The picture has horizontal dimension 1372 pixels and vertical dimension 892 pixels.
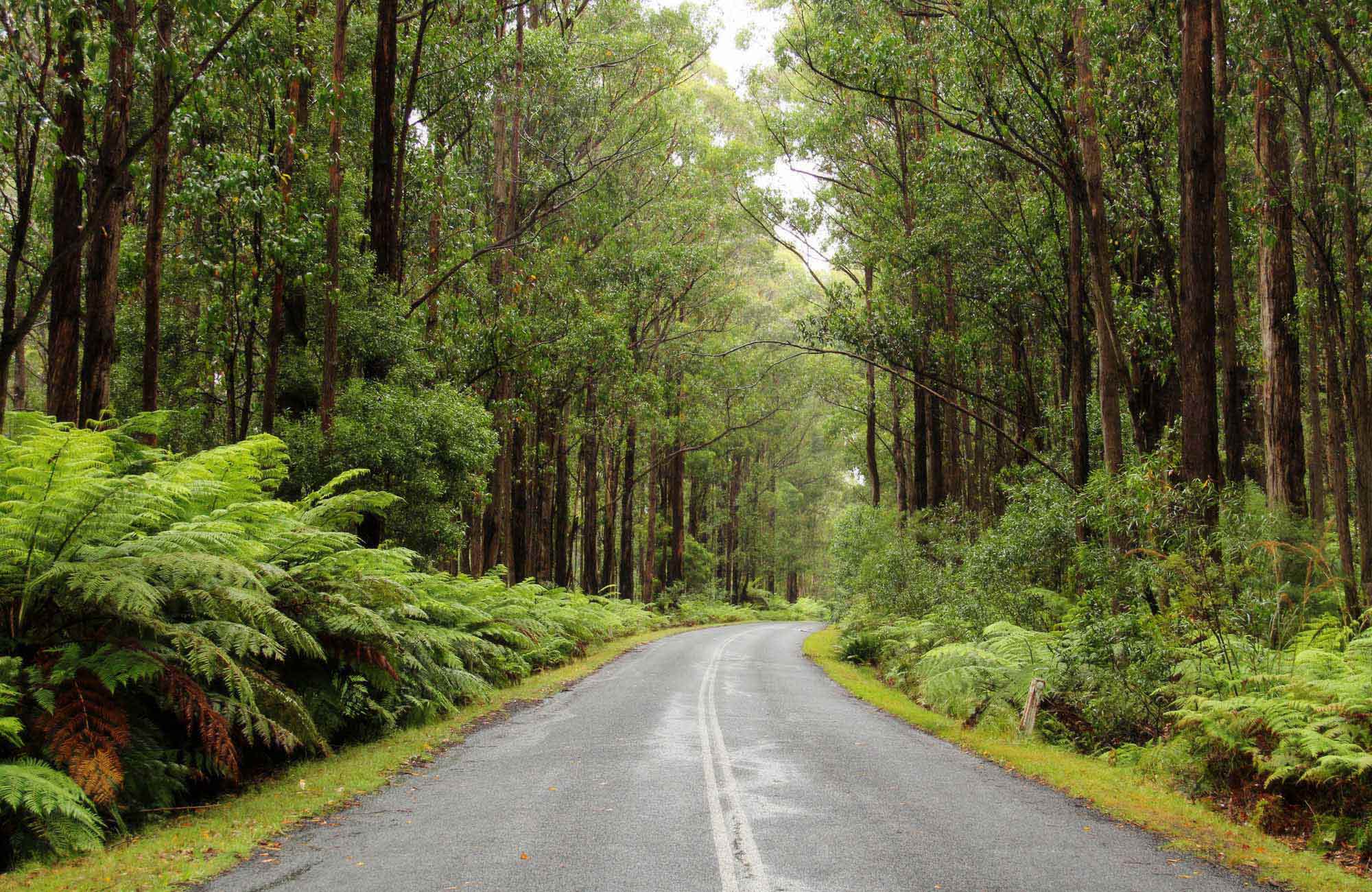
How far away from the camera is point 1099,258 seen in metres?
14.8

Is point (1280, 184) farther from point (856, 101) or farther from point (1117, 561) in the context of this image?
point (856, 101)

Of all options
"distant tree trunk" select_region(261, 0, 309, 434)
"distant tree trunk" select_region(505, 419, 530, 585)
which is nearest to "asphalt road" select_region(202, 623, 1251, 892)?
"distant tree trunk" select_region(261, 0, 309, 434)

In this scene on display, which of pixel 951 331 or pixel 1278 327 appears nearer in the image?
pixel 1278 327

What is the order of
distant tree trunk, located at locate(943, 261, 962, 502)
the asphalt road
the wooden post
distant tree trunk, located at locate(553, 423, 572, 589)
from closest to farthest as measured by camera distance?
the asphalt road
the wooden post
distant tree trunk, located at locate(943, 261, 962, 502)
distant tree trunk, located at locate(553, 423, 572, 589)

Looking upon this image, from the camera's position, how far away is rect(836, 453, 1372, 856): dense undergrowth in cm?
696

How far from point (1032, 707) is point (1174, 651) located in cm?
197

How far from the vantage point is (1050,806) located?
7.23 metres

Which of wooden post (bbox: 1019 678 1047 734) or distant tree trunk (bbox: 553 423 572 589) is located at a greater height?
distant tree trunk (bbox: 553 423 572 589)

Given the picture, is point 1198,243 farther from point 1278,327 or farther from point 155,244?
point 155,244

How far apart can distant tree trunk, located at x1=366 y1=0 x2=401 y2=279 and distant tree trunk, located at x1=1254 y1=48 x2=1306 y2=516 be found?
1613 centimetres

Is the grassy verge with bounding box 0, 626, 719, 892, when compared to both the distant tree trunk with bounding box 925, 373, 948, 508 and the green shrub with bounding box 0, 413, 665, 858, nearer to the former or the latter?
the green shrub with bounding box 0, 413, 665, 858

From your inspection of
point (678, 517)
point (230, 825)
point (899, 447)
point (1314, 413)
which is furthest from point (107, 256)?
point (678, 517)

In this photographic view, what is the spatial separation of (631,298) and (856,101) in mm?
Answer: 9937

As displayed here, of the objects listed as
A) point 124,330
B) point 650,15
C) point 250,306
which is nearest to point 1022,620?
point 250,306
